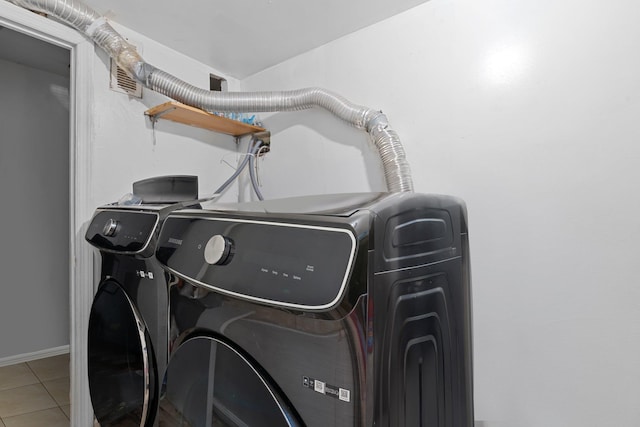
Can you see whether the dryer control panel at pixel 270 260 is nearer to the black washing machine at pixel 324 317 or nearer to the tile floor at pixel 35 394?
the black washing machine at pixel 324 317

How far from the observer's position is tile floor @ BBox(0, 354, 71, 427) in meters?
1.73

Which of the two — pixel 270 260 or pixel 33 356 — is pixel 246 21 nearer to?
pixel 270 260

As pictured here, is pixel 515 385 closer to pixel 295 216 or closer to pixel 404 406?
pixel 404 406

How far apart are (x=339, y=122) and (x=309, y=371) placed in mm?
1323

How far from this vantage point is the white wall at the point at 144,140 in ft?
4.93

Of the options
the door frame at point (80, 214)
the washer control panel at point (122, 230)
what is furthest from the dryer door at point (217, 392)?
the door frame at point (80, 214)

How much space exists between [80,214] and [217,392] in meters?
1.20

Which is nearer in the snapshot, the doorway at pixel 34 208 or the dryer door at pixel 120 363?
the dryer door at pixel 120 363

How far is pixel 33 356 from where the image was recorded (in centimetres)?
255

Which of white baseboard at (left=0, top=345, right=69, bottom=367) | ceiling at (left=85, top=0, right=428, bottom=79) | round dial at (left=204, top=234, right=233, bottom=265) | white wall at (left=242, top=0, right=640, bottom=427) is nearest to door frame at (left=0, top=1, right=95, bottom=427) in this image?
ceiling at (left=85, top=0, right=428, bottom=79)

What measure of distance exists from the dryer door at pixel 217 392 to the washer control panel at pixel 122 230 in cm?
40

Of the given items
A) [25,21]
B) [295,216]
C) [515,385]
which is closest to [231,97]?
[25,21]

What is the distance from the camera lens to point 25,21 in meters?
1.29

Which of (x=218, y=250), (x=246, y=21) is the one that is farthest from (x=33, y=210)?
(x=218, y=250)
